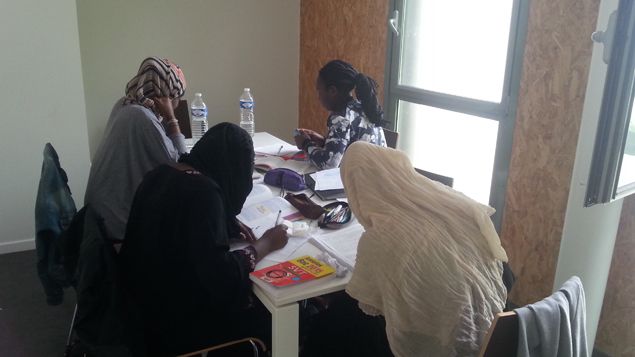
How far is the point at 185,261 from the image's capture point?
4.76 feet

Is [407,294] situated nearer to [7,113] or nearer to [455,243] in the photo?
[455,243]

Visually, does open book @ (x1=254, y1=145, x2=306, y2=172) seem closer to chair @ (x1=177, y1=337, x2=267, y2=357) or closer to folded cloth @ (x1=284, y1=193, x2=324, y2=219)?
folded cloth @ (x1=284, y1=193, x2=324, y2=219)

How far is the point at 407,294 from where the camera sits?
134cm

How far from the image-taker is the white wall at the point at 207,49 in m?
3.67

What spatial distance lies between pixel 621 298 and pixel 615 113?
1.18 m

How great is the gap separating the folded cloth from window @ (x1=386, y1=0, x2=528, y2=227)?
46.0 inches

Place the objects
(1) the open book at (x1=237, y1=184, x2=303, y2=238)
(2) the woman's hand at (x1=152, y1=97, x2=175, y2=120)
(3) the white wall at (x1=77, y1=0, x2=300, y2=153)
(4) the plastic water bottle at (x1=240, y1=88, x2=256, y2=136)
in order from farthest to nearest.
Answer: (3) the white wall at (x1=77, y1=0, x2=300, y2=153), (4) the plastic water bottle at (x1=240, y1=88, x2=256, y2=136), (2) the woman's hand at (x1=152, y1=97, x2=175, y2=120), (1) the open book at (x1=237, y1=184, x2=303, y2=238)

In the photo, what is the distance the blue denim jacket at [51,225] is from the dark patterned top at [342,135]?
1.15 metres

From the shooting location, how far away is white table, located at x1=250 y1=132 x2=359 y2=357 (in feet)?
4.72

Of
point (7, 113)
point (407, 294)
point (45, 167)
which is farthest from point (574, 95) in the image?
point (7, 113)

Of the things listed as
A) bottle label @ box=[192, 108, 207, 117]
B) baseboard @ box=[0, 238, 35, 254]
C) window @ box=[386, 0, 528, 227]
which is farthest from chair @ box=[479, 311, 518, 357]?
baseboard @ box=[0, 238, 35, 254]

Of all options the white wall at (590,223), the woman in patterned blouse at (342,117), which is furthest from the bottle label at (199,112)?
the white wall at (590,223)

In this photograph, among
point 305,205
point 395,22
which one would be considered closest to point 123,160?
point 305,205

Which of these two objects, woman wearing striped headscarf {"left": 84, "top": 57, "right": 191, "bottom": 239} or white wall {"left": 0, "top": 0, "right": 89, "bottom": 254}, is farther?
white wall {"left": 0, "top": 0, "right": 89, "bottom": 254}
